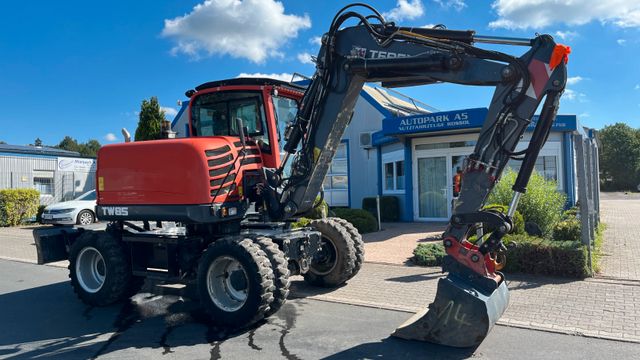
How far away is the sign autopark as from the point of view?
1443 centimetres

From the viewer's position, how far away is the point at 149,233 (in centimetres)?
732

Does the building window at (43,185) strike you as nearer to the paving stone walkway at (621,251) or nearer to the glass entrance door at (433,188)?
the glass entrance door at (433,188)

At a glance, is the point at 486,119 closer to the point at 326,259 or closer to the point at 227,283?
the point at 326,259

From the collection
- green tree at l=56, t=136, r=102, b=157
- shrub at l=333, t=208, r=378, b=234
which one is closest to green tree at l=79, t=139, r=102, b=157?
green tree at l=56, t=136, r=102, b=157

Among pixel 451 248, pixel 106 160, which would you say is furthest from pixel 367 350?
pixel 106 160

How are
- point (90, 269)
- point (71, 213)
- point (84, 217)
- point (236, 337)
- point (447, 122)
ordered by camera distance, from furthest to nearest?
1. point (84, 217)
2. point (71, 213)
3. point (447, 122)
4. point (90, 269)
5. point (236, 337)

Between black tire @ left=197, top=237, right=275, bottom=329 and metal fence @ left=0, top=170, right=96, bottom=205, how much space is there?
24.9 meters

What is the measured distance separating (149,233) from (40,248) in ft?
6.64

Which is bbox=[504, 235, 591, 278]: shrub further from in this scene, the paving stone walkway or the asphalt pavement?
the asphalt pavement

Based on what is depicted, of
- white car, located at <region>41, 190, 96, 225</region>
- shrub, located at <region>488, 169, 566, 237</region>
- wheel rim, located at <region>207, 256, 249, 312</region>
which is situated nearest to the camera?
wheel rim, located at <region>207, 256, 249, 312</region>

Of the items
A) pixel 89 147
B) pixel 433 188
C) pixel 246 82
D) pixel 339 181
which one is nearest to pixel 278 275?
pixel 246 82

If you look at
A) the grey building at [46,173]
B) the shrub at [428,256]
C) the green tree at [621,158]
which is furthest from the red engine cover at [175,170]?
the green tree at [621,158]

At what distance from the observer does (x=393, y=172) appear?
18219 mm

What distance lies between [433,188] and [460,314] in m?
11.9
